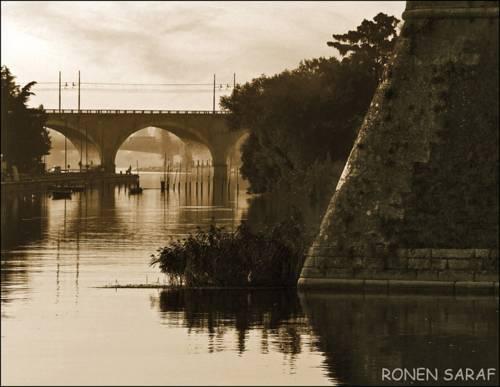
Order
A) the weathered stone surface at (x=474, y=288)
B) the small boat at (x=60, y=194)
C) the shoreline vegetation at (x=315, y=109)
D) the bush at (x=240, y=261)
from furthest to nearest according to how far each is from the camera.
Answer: the small boat at (x=60, y=194)
the shoreline vegetation at (x=315, y=109)
the bush at (x=240, y=261)
the weathered stone surface at (x=474, y=288)

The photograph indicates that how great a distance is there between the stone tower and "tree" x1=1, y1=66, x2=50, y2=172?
76.6 meters

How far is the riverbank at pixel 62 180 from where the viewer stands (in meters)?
105

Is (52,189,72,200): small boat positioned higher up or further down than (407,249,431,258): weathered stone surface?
further down

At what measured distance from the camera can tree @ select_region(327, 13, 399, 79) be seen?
80.5 m

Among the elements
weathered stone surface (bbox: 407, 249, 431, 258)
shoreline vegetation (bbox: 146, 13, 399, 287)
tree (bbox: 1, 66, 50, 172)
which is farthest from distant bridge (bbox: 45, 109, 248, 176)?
weathered stone surface (bbox: 407, 249, 431, 258)

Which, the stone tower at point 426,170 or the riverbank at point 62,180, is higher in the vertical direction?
the stone tower at point 426,170

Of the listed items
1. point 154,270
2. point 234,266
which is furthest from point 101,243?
point 234,266

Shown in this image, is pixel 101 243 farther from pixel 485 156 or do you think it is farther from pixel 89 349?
pixel 89 349

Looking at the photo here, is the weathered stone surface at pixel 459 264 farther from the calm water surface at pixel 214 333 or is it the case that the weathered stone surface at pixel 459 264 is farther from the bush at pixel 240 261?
the bush at pixel 240 261

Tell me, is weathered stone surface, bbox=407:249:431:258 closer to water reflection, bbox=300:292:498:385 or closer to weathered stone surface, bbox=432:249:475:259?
weathered stone surface, bbox=432:249:475:259

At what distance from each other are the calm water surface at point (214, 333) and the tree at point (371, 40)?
151 ft

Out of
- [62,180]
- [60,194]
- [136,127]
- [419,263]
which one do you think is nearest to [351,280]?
[419,263]

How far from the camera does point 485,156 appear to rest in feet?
92.4

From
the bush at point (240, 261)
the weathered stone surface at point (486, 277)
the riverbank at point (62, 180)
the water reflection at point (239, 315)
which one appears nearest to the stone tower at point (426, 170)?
the weathered stone surface at point (486, 277)
